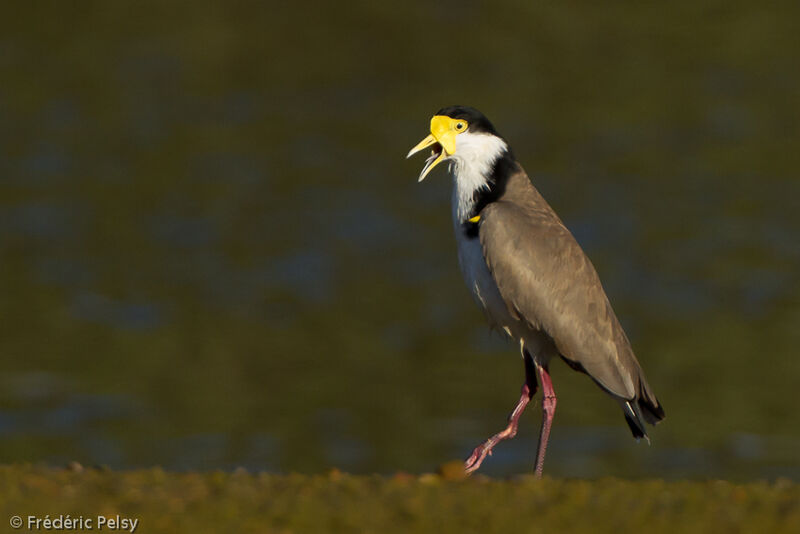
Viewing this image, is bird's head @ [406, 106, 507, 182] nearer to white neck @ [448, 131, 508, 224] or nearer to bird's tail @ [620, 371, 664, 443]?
white neck @ [448, 131, 508, 224]

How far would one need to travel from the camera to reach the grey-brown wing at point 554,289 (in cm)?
800

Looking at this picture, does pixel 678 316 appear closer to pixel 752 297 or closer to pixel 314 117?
pixel 752 297

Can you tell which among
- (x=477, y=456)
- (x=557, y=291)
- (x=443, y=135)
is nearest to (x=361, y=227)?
(x=443, y=135)

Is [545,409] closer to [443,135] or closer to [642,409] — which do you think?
[642,409]

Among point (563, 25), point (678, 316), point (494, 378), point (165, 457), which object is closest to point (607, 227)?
point (678, 316)

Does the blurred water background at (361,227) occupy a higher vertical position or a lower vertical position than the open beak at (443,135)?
higher

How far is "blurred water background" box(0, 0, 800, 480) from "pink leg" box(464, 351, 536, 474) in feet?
20.4

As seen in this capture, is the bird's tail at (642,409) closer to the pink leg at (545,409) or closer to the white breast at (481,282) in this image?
the pink leg at (545,409)

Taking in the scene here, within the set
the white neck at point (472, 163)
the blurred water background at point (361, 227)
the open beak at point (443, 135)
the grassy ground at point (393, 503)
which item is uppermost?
the blurred water background at point (361, 227)

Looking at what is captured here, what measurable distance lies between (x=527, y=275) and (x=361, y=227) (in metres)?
12.4

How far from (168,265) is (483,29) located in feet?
26.7

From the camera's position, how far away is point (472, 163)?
837 centimetres

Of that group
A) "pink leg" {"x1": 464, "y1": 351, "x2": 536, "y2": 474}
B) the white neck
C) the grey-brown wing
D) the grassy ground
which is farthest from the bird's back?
the grassy ground

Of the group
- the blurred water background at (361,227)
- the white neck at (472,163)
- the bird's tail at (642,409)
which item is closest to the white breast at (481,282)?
the white neck at (472,163)
